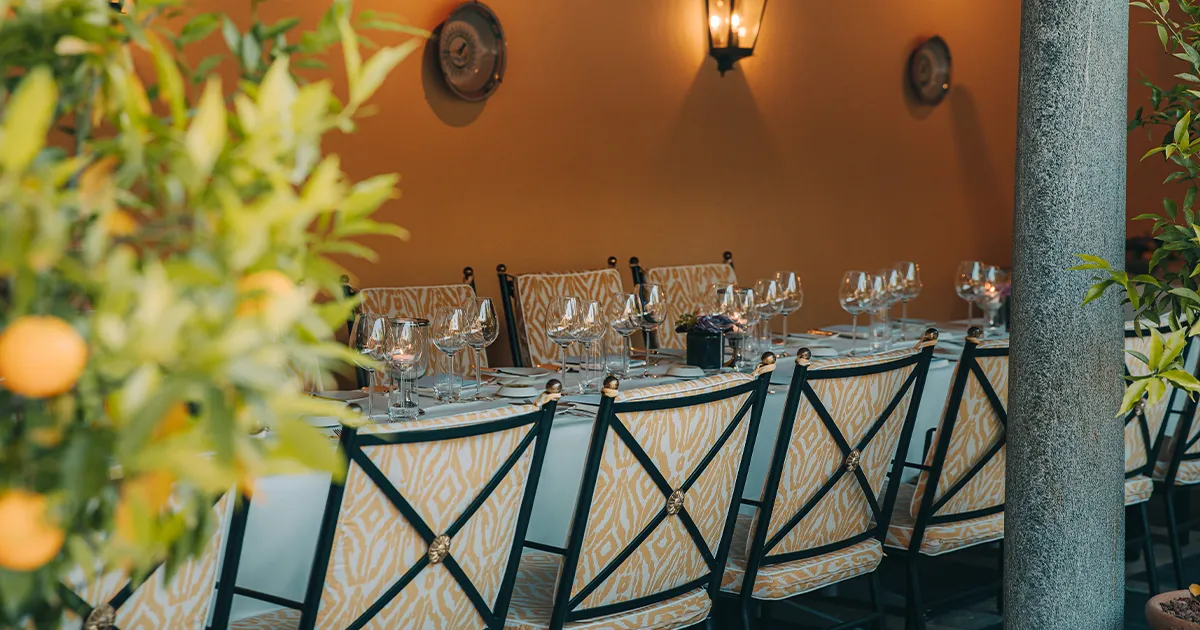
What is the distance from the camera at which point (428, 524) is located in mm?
2014

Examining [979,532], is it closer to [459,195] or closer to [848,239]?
[459,195]

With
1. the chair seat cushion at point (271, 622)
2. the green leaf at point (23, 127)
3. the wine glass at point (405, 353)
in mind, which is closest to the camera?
the green leaf at point (23, 127)

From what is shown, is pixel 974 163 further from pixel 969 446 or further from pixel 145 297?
pixel 145 297

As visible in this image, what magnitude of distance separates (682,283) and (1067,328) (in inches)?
115

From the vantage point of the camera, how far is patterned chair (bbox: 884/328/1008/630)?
292 centimetres

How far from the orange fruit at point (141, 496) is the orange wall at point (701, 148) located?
3.73 m

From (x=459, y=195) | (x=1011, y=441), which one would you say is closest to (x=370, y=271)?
(x=459, y=195)

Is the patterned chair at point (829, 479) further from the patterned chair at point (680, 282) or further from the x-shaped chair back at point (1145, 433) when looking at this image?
the patterned chair at point (680, 282)

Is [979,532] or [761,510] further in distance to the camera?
[979,532]

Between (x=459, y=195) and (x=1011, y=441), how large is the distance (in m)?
2.83

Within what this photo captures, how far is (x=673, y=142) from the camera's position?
557 cm

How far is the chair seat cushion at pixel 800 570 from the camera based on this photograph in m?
2.63

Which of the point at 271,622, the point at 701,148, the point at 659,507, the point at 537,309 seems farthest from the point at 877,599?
the point at 701,148

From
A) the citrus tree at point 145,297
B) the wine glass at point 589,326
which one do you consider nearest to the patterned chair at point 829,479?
the wine glass at point 589,326
